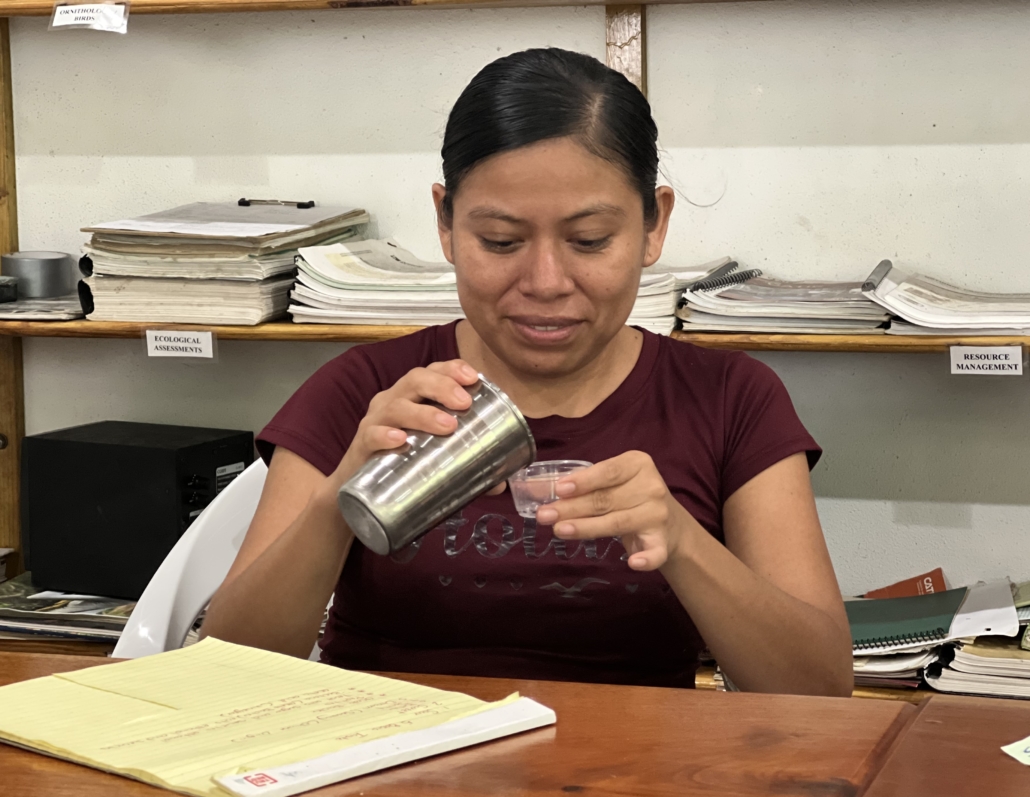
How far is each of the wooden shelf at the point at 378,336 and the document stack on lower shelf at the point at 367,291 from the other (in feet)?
0.07

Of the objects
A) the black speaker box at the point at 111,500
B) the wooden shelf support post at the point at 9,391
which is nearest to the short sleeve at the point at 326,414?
the black speaker box at the point at 111,500

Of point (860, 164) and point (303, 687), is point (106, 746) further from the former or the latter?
point (860, 164)

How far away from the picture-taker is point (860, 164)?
2.21 m

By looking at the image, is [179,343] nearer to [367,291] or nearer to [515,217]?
[367,291]

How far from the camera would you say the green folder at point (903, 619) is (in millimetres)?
1898

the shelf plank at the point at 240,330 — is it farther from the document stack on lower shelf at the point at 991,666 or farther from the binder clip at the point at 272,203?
the document stack on lower shelf at the point at 991,666

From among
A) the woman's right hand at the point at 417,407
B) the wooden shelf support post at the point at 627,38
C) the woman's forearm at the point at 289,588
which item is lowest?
the woman's forearm at the point at 289,588

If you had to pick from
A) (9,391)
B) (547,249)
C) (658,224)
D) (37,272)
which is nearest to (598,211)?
(547,249)

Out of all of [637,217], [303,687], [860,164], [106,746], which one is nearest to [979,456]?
[860,164]

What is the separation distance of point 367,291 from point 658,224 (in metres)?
0.76

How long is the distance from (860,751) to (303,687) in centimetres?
41

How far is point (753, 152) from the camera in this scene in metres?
2.25

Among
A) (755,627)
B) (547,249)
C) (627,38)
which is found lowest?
(755,627)

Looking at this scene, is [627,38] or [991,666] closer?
[991,666]
